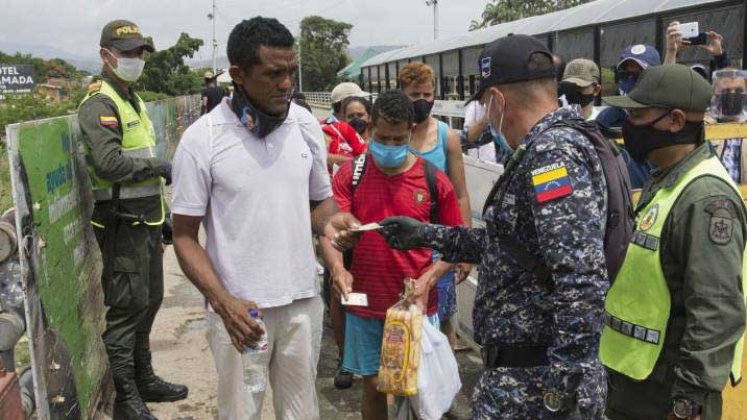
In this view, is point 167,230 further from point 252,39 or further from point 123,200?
point 252,39

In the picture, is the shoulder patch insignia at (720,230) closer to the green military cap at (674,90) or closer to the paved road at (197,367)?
the green military cap at (674,90)

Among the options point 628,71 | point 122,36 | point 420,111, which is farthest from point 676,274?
point 122,36

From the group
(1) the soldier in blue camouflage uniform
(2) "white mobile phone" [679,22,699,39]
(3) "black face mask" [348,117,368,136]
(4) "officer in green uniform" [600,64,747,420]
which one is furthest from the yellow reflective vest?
(2) "white mobile phone" [679,22,699,39]

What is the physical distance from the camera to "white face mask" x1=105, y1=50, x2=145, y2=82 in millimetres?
3832

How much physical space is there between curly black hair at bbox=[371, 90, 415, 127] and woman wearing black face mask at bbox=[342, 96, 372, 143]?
214 cm

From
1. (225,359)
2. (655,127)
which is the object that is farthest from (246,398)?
(655,127)

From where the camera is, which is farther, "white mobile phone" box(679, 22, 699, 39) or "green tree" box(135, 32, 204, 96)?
"green tree" box(135, 32, 204, 96)

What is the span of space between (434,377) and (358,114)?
3.04 m

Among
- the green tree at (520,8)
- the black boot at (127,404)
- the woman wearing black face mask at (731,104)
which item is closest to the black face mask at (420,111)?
the woman wearing black face mask at (731,104)

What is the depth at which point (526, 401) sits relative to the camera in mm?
2043

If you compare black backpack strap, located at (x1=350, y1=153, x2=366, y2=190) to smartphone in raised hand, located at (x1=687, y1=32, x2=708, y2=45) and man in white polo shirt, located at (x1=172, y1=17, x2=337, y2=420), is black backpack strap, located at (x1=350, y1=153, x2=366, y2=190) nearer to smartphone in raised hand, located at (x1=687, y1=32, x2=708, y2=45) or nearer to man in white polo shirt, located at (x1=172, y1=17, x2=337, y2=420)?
man in white polo shirt, located at (x1=172, y1=17, x2=337, y2=420)

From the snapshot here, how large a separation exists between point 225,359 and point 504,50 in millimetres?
1527

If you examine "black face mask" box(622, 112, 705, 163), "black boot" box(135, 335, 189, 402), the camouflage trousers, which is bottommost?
"black boot" box(135, 335, 189, 402)

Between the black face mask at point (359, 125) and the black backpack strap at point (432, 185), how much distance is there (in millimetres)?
2280
